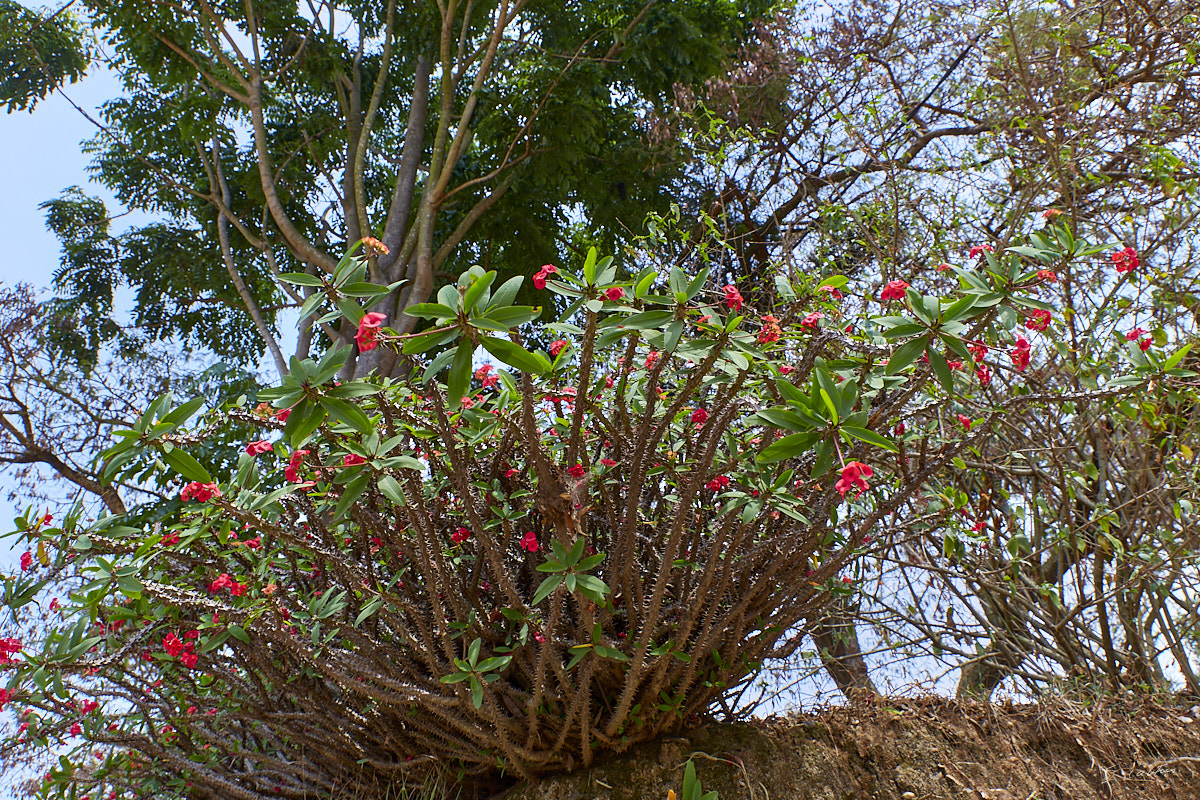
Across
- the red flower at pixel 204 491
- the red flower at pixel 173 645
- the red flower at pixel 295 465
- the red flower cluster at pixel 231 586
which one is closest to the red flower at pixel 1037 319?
the red flower at pixel 295 465

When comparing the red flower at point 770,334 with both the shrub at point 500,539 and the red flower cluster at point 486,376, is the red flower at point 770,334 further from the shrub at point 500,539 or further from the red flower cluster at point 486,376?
the red flower cluster at point 486,376

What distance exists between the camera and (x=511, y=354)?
4.47 ft

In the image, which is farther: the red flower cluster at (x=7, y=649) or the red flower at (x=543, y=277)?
the red flower cluster at (x=7, y=649)

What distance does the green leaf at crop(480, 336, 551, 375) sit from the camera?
4.45 feet

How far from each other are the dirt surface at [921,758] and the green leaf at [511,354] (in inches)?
55.8

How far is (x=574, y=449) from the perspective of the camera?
74.9 inches

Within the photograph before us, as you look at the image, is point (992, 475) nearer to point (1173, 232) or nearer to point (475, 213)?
point (1173, 232)

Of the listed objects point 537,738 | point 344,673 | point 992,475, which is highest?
point 992,475

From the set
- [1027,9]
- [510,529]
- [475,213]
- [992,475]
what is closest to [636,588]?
[510,529]

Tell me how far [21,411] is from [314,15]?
4950 mm

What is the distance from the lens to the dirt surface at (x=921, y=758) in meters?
2.16

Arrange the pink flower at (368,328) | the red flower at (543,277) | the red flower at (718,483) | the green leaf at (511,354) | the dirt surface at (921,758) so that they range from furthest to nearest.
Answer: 1. the red flower at (718,483)
2. the dirt surface at (921,758)
3. the red flower at (543,277)
4. the pink flower at (368,328)
5. the green leaf at (511,354)

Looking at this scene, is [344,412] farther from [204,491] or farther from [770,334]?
[770,334]

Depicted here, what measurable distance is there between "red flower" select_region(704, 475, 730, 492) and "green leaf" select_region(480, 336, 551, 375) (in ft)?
3.38
